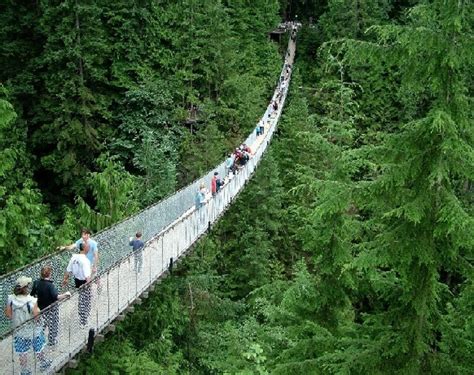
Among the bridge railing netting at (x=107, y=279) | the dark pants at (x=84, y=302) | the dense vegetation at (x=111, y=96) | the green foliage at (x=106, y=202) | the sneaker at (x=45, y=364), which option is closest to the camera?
the bridge railing netting at (x=107, y=279)

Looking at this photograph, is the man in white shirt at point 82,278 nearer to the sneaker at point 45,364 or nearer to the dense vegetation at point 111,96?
the sneaker at point 45,364

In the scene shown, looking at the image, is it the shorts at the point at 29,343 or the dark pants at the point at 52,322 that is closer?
the shorts at the point at 29,343

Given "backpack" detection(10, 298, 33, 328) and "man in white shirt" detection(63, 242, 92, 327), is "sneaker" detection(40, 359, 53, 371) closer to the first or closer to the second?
"backpack" detection(10, 298, 33, 328)

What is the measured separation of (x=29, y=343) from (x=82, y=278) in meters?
1.23

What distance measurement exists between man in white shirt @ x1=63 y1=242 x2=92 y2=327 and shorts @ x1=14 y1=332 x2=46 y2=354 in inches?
34.7

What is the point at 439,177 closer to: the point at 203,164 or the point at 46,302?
the point at 46,302

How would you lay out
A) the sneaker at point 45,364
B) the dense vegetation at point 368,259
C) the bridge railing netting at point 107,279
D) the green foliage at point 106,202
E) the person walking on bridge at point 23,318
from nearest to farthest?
the dense vegetation at point 368,259, the person walking on bridge at point 23,318, the bridge railing netting at point 107,279, the sneaker at point 45,364, the green foliage at point 106,202

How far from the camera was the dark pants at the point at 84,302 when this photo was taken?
6.73 meters

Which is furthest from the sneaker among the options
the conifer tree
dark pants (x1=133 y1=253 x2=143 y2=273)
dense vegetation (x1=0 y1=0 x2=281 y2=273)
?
dense vegetation (x1=0 y1=0 x2=281 y2=273)

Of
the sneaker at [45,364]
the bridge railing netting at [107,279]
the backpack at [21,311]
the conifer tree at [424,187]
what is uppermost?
the conifer tree at [424,187]

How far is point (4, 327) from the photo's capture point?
6.27 meters

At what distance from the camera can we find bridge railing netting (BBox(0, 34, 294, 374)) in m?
5.76

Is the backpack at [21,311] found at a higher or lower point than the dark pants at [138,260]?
higher

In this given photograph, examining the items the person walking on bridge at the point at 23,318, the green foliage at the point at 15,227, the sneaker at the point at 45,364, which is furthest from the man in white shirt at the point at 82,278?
the green foliage at the point at 15,227
